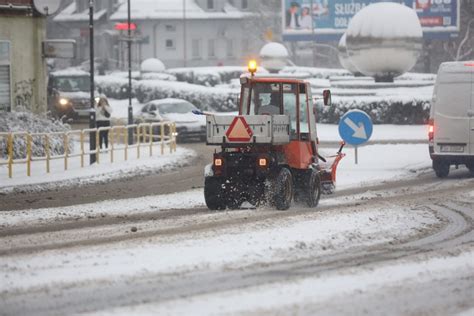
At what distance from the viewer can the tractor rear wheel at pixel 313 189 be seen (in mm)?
19219

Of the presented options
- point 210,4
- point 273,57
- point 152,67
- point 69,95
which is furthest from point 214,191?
point 210,4

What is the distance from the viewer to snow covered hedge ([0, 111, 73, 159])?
26906 mm

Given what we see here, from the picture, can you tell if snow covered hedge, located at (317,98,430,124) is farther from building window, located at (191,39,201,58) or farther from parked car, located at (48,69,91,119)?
building window, located at (191,39,201,58)

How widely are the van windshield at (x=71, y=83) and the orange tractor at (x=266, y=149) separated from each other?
106 feet

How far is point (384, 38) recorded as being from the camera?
148 feet

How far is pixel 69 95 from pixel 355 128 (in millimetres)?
24703

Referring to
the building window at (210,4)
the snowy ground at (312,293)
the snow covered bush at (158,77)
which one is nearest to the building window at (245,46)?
the building window at (210,4)

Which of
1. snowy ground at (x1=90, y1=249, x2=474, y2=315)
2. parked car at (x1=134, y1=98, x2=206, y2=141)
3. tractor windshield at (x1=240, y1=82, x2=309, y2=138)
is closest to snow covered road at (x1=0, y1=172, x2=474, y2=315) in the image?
snowy ground at (x1=90, y1=249, x2=474, y2=315)

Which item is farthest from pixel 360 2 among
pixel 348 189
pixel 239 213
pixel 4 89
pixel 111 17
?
pixel 239 213

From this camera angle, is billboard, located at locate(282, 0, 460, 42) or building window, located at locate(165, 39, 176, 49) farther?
building window, located at locate(165, 39, 176, 49)

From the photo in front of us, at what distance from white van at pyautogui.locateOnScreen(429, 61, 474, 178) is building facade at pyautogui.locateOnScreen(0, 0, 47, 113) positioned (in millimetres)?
12068

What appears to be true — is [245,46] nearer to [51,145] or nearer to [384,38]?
[384,38]

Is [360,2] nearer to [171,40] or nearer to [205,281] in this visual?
[171,40]

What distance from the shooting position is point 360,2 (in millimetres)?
81000
